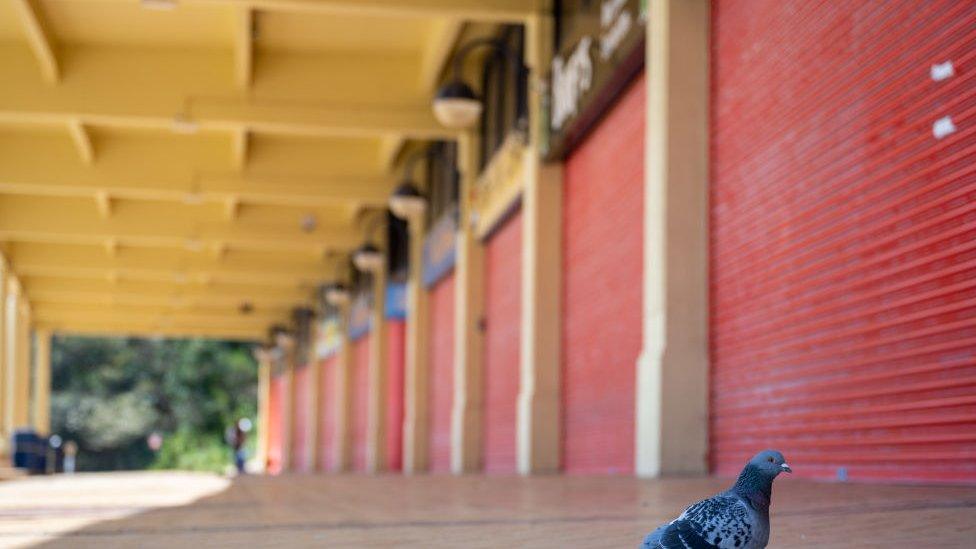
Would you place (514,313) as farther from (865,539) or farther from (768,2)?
(865,539)

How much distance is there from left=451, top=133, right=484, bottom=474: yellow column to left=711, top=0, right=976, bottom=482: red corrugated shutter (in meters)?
7.84

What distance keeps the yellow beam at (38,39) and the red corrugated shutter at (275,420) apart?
23192mm

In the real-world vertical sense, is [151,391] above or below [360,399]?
above

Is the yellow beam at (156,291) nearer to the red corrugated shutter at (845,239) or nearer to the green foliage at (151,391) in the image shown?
the green foliage at (151,391)

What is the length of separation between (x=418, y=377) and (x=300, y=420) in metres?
15.6

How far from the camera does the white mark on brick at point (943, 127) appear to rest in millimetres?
5641

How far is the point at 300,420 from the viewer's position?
35.0m

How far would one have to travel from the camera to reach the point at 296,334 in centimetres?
3491

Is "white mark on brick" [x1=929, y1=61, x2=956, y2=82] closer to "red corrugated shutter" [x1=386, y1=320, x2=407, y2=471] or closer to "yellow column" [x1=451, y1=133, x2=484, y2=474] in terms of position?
"yellow column" [x1=451, y1=133, x2=484, y2=474]

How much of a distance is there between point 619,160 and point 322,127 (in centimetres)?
612

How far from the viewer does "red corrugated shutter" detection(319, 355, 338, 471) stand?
96.7 feet

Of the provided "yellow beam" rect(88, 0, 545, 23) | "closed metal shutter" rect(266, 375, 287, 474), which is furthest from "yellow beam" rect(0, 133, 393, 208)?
"closed metal shutter" rect(266, 375, 287, 474)

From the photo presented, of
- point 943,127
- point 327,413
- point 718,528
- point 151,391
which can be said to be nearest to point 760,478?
point 718,528

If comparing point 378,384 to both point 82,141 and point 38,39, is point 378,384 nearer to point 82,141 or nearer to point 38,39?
point 82,141
